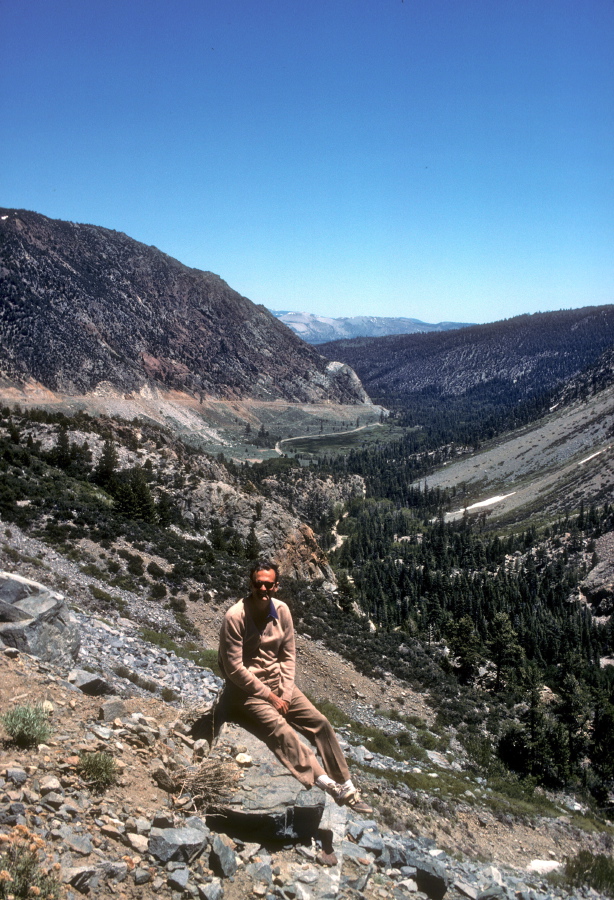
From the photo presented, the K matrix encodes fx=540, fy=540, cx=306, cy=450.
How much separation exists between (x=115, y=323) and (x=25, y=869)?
162m

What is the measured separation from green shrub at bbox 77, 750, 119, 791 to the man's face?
250 cm

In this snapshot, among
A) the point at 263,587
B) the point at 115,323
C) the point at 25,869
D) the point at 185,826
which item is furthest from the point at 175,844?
the point at 115,323

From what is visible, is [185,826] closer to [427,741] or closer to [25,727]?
[25,727]

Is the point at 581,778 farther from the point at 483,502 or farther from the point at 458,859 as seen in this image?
the point at 483,502

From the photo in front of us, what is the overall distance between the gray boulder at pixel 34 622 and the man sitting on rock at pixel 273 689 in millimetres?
3757

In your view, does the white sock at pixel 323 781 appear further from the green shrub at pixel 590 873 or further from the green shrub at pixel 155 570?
the green shrub at pixel 155 570

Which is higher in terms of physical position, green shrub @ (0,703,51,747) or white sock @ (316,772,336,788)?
green shrub @ (0,703,51,747)

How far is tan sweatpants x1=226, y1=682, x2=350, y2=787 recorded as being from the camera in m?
7.03

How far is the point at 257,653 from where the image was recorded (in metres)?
7.46

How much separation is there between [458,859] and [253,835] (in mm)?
4913

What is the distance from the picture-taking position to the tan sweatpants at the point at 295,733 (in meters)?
7.03

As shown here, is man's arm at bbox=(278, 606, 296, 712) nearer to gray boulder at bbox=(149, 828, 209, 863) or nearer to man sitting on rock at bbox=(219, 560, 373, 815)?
man sitting on rock at bbox=(219, 560, 373, 815)

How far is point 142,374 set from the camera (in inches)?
5630

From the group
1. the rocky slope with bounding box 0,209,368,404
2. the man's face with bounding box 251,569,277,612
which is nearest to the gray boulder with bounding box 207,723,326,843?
the man's face with bounding box 251,569,277,612
